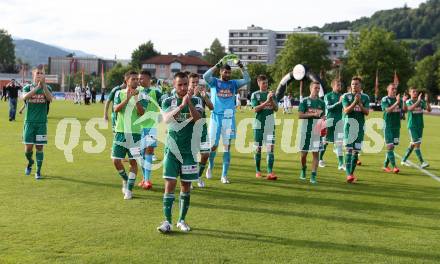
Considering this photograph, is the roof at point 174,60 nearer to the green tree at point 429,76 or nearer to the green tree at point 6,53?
the green tree at point 6,53

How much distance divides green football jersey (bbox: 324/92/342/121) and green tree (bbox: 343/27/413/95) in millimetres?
73222

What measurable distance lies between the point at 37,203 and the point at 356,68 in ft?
285

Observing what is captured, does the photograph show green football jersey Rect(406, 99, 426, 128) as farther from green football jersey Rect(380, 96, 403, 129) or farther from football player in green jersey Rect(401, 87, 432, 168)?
green football jersey Rect(380, 96, 403, 129)

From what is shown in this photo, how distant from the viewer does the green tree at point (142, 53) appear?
491ft

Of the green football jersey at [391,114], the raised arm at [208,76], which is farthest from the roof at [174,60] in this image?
the raised arm at [208,76]

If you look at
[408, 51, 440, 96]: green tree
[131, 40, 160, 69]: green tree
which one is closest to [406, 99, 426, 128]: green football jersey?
[408, 51, 440, 96]: green tree

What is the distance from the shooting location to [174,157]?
741cm

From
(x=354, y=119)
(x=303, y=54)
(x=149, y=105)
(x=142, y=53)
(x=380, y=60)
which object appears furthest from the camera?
(x=142, y=53)

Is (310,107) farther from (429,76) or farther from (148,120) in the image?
(429,76)

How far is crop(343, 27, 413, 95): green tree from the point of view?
86.6m

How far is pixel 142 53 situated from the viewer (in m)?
151

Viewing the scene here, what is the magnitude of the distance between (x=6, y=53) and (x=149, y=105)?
16949 cm

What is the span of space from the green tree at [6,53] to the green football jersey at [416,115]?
535 ft

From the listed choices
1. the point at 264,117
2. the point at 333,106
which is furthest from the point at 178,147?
the point at 333,106
